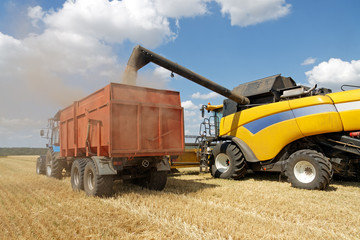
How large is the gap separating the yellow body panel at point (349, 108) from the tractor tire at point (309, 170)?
95 centimetres

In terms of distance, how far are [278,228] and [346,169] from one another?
4.29 meters

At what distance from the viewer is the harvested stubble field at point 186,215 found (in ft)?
11.0

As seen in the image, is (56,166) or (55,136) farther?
(55,136)

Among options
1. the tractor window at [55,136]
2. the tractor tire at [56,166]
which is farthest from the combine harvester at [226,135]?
the tractor window at [55,136]

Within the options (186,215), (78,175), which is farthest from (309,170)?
(78,175)

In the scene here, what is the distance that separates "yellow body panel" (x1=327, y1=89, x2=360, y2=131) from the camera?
20.5 ft

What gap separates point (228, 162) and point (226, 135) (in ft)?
2.89

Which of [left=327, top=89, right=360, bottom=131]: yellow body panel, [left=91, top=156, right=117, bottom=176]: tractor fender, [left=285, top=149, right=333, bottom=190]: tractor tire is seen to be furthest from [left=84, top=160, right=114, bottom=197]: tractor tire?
[left=327, top=89, right=360, bottom=131]: yellow body panel

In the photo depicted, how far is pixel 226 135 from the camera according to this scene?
902cm

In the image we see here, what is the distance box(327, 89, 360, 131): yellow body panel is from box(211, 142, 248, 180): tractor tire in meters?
2.95

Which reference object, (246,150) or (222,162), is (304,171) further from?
(222,162)

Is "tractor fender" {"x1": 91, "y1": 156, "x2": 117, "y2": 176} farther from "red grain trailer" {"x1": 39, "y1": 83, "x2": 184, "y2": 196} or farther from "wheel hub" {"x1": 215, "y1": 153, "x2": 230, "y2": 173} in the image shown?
"wheel hub" {"x1": 215, "y1": 153, "x2": 230, "y2": 173}

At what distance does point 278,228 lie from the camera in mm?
3494

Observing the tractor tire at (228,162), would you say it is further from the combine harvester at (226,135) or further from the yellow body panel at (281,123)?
Answer: the yellow body panel at (281,123)
